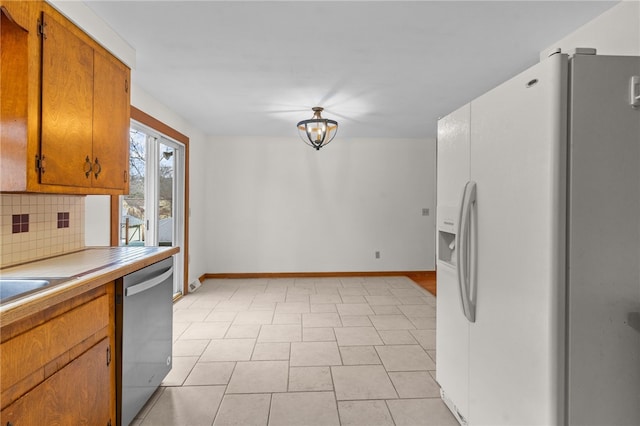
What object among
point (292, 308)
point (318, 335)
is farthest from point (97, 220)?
point (292, 308)

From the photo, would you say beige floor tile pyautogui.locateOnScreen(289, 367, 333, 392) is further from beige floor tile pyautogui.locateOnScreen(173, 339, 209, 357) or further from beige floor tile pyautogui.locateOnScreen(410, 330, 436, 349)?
beige floor tile pyautogui.locateOnScreen(410, 330, 436, 349)

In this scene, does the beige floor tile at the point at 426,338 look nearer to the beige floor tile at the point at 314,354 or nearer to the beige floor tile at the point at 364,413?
the beige floor tile at the point at 314,354

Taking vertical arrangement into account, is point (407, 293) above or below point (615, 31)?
below

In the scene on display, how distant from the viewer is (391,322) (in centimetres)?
361

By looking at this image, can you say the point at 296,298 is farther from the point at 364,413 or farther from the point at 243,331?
the point at 364,413

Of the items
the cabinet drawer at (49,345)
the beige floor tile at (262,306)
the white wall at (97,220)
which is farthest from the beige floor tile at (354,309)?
the cabinet drawer at (49,345)

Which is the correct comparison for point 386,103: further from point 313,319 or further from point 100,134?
point 100,134

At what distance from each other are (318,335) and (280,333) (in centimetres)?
37

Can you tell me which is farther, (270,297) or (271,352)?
(270,297)

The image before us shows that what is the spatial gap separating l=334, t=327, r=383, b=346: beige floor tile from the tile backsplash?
2247 mm

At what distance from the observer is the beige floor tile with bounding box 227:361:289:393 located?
2.31 meters

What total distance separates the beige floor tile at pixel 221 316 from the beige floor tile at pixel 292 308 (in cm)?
52

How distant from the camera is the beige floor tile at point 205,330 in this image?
3217 mm

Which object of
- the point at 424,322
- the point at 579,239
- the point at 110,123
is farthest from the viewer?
the point at 424,322
